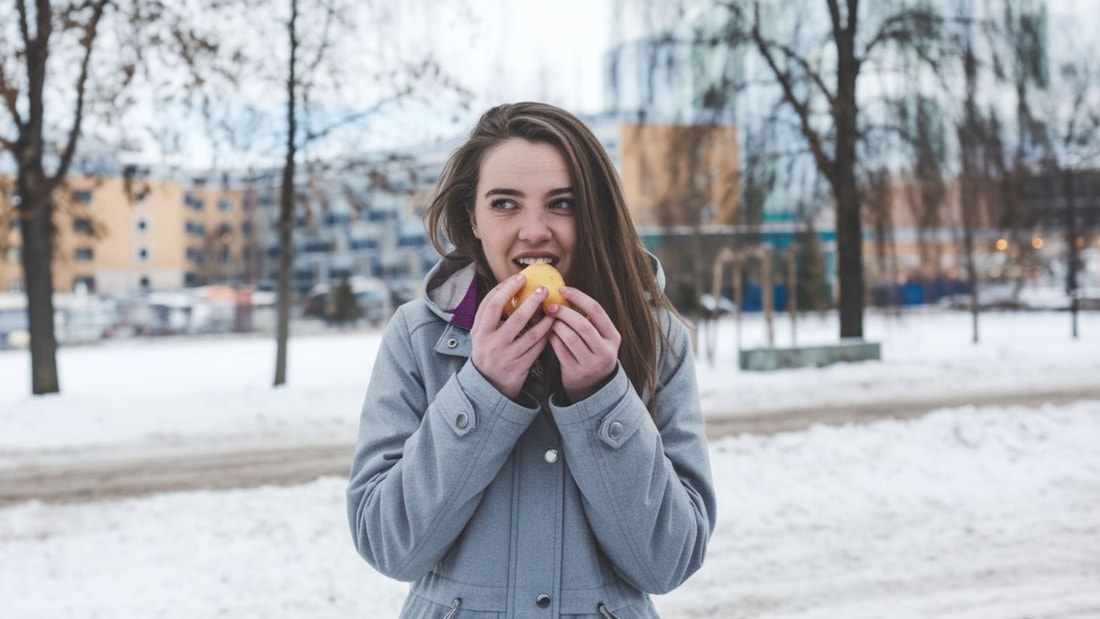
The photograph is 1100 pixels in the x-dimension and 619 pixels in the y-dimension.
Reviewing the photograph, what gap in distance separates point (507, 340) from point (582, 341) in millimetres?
127

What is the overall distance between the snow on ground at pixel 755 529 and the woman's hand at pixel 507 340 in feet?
12.8

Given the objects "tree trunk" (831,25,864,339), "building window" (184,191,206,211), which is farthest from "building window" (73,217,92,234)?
"building window" (184,191,206,211)

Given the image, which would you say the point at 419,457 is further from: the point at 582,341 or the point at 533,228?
the point at 533,228

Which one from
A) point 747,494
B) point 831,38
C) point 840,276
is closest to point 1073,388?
point 840,276

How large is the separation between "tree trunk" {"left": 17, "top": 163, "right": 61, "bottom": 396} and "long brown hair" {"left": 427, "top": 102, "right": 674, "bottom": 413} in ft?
48.0

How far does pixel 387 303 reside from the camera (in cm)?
3809

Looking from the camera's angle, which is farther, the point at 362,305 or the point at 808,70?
the point at 362,305

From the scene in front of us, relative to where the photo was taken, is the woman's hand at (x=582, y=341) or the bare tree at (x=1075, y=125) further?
the bare tree at (x=1075, y=125)

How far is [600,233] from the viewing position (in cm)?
161

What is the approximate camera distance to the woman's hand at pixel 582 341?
4.67ft

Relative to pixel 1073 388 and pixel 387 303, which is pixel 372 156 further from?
pixel 387 303

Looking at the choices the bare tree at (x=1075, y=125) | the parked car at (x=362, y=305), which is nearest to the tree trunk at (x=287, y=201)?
the bare tree at (x=1075, y=125)

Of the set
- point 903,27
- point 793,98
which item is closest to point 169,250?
point 793,98

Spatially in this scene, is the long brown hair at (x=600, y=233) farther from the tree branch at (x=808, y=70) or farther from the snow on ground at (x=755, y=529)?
the tree branch at (x=808, y=70)
